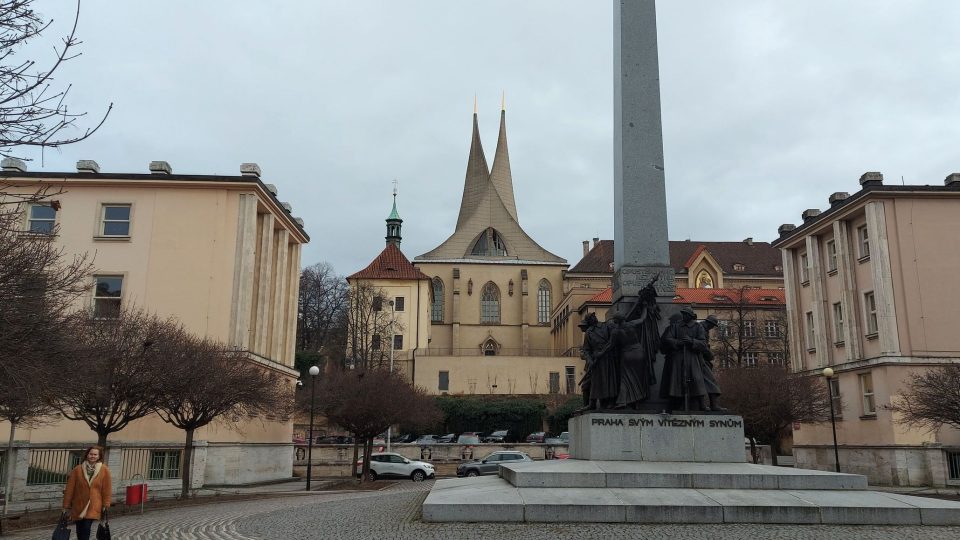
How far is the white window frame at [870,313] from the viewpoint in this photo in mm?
30992

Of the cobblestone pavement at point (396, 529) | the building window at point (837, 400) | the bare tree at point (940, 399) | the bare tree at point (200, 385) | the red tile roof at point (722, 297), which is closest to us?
the cobblestone pavement at point (396, 529)

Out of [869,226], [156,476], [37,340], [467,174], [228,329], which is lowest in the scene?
[156,476]

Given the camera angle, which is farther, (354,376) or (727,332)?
(727,332)

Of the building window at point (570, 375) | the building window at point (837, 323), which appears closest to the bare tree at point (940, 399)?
the building window at point (837, 323)

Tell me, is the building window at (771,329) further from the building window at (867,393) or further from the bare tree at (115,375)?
the bare tree at (115,375)

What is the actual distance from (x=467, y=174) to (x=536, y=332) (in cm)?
2643

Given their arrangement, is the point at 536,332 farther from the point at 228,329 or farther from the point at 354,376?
the point at 228,329

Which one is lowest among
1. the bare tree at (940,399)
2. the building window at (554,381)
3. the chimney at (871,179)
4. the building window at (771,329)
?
the bare tree at (940,399)

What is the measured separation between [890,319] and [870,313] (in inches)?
69.9

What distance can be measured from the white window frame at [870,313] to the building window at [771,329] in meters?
25.0

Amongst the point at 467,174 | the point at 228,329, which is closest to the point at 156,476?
the point at 228,329

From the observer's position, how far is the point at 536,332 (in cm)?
8181

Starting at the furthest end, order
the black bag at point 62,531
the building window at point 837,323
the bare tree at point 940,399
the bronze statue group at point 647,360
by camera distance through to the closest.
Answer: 1. the building window at point 837,323
2. the bare tree at point 940,399
3. the bronze statue group at point 647,360
4. the black bag at point 62,531

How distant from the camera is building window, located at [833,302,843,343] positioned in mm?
33750
